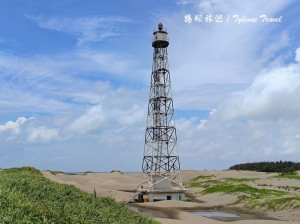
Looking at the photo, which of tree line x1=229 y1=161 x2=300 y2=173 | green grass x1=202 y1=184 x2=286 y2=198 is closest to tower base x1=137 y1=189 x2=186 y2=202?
green grass x1=202 y1=184 x2=286 y2=198

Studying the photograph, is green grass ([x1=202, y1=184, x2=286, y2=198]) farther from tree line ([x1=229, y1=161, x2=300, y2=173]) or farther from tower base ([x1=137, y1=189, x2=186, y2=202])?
tree line ([x1=229, y1=161, x2=300, y2=173])

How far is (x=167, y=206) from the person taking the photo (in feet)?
124

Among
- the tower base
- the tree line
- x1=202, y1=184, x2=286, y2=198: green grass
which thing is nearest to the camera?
x1=202, y1=184, x2=286, y2=198: green grass

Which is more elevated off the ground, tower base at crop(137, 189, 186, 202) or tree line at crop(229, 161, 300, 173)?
tree line at crop(229, 161, 300, 173)

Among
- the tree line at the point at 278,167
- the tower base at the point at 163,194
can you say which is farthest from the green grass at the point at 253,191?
the tree line at the point at 278,167

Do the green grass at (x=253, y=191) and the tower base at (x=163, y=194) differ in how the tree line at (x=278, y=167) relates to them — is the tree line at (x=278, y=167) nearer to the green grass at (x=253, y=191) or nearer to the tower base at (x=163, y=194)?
the green grass at (x=253, y=191)

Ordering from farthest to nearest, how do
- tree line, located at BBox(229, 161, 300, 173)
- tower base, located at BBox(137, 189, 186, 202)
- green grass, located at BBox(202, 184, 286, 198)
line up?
tree line, located at BBox(229, 161, 300, 173) < tower base, located at BBox(137, 189, 186, 202) < green grass, located at BBox(202, 184, 286, 198)

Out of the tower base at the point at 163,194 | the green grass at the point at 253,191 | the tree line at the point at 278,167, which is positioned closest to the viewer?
the green grass at the point at 253,191

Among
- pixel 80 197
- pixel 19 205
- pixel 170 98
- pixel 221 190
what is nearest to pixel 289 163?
pixel 221 190

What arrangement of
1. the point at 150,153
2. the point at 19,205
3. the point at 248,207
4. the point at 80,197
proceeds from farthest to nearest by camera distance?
the point at 150,153
the point at 248,207
the point at 80,197
the point at 19,205

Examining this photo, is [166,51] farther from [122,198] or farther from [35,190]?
[35,190]

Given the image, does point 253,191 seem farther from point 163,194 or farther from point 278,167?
point 278,167

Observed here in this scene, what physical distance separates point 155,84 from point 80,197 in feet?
94.6

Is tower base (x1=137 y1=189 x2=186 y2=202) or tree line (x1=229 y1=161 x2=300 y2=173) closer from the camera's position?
tower base (x1=137 y1=189 x2=186 y2=202)
